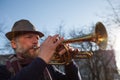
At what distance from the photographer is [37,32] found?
12.9ft

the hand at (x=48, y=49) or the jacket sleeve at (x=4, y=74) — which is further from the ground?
the hand at (x=48, y=49)

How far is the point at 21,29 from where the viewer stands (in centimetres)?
388

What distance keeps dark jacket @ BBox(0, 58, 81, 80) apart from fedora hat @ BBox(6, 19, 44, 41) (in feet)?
1.78

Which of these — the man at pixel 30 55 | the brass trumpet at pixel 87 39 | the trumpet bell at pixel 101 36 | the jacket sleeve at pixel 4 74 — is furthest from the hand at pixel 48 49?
the trumpet bell at pixel 101 36

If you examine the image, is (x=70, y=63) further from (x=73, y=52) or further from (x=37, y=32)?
(x=37, y=32)

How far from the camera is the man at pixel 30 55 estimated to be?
9.84 feet

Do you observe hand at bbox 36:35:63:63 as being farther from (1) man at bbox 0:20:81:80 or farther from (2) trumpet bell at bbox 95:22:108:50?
(2) trumpet bell at bbox 95:22:108:50

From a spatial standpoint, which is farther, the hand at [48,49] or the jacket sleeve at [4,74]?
the jacket sleeve at [4,74]

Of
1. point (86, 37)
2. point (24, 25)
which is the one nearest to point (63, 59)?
point (86, 37)

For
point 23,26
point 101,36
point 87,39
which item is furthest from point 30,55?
point 101,36

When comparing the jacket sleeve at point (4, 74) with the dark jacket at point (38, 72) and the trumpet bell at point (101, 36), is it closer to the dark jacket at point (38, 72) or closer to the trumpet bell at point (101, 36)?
the dark jacket at point (38, 72)

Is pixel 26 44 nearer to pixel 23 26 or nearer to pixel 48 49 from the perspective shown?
pixel 23 26

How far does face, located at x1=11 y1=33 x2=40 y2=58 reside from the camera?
364cm

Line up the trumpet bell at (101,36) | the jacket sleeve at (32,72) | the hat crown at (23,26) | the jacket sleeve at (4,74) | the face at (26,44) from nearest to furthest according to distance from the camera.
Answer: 1. the jacket sleeve at (32,72)
2. the jacket sleeve at (4,74)
3. the face at (26,44)
4. the hat crown at (23,26)
5. the trumpet bell at (101,36)
